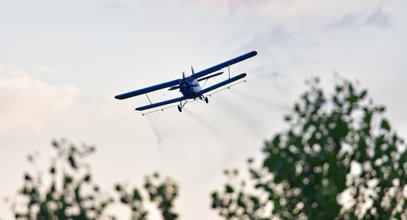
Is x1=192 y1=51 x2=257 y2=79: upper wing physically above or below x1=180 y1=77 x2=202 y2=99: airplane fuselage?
above

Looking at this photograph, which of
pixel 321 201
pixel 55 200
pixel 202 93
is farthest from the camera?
pixel 202 93

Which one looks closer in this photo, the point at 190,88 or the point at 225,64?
the point at 190,88

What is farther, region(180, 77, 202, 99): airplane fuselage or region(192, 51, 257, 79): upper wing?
region(192, 51, 257, 79): upper wing

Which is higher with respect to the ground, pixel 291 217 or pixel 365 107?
pixel 365 107

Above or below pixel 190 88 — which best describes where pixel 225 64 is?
above

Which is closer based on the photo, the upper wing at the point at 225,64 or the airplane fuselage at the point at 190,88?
the airplane fuselage at the point at 190,88

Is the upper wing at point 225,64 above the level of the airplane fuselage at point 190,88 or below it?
above

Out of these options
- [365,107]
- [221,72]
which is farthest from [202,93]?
[365,107]

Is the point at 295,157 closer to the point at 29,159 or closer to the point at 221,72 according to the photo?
the point at 29,159

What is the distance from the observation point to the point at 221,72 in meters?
99.6

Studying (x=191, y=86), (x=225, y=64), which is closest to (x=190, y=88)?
(x=191, y=86)

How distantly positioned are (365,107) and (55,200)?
1258 centimetres

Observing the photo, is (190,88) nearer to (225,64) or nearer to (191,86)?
(191,86)

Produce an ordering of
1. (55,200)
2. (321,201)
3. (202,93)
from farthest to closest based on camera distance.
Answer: (202,93), (55,200), (321,201)
